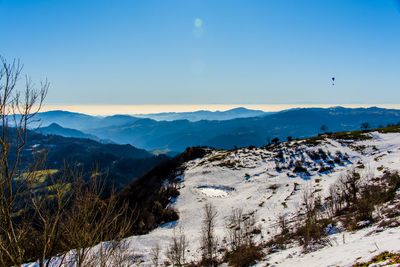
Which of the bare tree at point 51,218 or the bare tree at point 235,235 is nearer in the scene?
the bare tree at point 51,218

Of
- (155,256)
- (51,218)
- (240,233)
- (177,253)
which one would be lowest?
(240,233)

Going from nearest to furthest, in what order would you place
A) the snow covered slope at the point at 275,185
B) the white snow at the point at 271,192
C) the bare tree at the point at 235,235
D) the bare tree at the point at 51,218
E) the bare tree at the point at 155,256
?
the bare tree at the point at 51,218 → the white snow at the point at 271,192 → the snow covered slope at the point at 275,185 → the bare tree at the point at 155,256 → the bare tree at the point at 235,235

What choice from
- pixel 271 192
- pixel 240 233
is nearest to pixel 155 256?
pixel 240 233

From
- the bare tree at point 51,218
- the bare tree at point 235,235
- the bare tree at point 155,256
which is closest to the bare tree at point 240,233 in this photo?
the bare tree at point 235,235

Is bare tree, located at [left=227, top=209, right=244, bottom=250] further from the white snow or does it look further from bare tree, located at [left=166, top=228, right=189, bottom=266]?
bare tree, located at [left=166, top=228, right=189, bottom=266]

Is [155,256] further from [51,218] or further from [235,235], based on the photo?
[51,218]

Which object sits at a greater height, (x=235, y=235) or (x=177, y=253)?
(x=235, y=235)

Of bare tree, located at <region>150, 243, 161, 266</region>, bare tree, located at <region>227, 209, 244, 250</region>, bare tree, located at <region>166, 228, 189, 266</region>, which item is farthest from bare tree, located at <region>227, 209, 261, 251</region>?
bare tree, located at <region>150, 243, 161, 266</region>

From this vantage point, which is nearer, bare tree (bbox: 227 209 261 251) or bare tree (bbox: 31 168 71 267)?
bare tree (bbox: 31 168 71 267)

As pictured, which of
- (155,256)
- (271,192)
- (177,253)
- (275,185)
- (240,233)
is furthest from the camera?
(275,185)

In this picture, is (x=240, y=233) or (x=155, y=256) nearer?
(x=155, y=256)

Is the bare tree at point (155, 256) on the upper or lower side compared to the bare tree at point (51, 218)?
lower

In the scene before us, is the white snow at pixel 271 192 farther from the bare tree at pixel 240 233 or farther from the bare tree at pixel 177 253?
the bare tree at pixel 177 253

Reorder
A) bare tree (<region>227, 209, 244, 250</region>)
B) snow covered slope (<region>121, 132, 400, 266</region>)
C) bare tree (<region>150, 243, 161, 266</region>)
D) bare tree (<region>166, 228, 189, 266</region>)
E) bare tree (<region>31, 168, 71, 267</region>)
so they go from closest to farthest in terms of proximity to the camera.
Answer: bare tree (<region>31, 168, 71, 267</region>) → snow covered slope (<region>121, 132, 400, 266</region>) → bare tree (<region>166, 228, 189, 266</region>) → bare tree (<region>150, 243, 161, 266</region>) → bare tree (<region>227, 209, 244, 250</region>)
